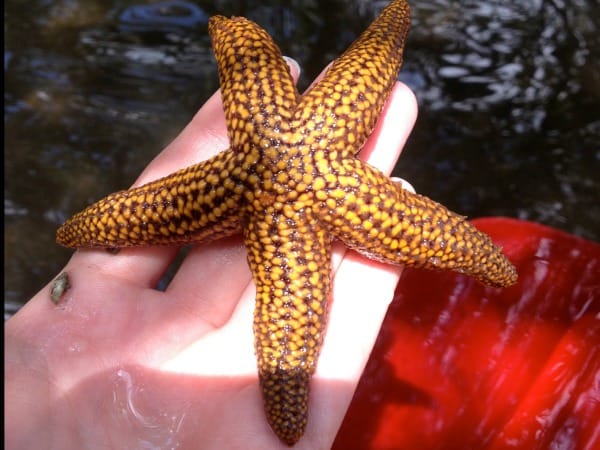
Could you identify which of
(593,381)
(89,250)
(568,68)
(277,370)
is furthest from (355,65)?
(568,68)

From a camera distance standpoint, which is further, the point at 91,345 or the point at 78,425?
the point at 91,345

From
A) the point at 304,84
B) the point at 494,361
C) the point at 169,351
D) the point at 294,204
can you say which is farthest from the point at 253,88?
the point at 304,84

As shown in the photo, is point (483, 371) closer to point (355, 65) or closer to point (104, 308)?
point (355, 65)

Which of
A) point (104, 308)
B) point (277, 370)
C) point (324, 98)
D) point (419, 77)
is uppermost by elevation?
point (324, 98)

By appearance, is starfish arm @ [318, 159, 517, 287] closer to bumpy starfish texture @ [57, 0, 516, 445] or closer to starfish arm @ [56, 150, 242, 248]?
bumpy starfish texture @ [57, 0, 516, 445]

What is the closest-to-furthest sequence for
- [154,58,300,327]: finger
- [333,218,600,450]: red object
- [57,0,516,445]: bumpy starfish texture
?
[57,0,516,445]: bumpy starfish texture → [154,58,300,327]: finger → [333,218,600,450]: red object

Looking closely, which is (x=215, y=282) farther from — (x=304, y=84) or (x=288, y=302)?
(x=304, y=84)

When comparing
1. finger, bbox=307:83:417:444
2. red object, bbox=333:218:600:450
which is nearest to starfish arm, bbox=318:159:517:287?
finger, bbox=307:83:417:444
